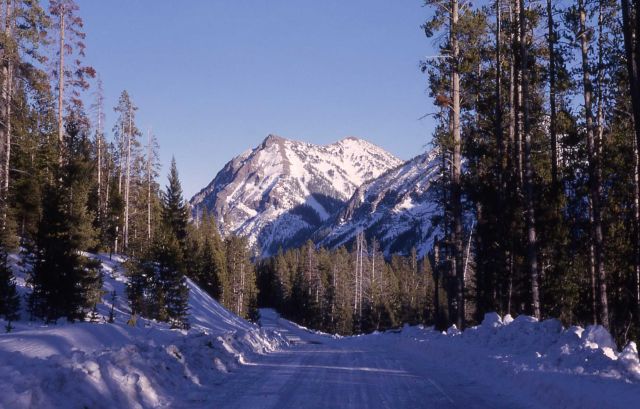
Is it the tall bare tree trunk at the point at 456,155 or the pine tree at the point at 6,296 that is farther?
the tall bare tree trunk at the point at 456,155

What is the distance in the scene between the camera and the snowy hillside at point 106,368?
809 centimetres

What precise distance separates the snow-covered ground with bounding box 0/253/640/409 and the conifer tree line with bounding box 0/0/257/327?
38.9 feet

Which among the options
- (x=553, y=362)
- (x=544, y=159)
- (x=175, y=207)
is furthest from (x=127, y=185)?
(x=553, y=362)

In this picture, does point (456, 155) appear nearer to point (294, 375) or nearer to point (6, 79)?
point (294, 375)

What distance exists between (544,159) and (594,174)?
24.3 ft

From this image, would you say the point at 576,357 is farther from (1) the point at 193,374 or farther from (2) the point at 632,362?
(1) the point at 193,374

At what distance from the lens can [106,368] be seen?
9.83m

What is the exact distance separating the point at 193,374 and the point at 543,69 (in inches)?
710

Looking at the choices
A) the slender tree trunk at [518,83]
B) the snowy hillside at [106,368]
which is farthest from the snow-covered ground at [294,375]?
the slender tree trunk at [518,83]

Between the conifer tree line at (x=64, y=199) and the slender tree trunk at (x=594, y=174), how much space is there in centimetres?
2028

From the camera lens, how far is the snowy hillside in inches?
318

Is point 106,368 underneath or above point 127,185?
underneath

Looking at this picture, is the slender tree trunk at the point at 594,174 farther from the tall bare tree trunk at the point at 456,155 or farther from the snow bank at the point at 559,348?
the tall bare tree trunk at the point at 456,155

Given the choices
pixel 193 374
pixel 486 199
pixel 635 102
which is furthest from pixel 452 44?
pixel 193 374
